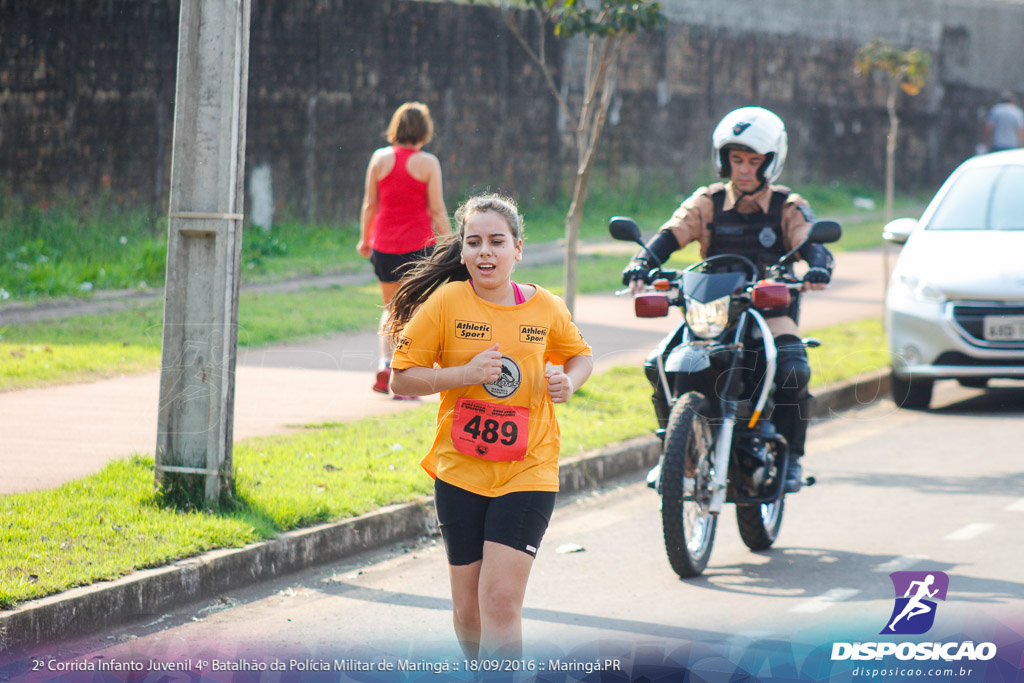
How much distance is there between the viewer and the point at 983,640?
4863 millimetres

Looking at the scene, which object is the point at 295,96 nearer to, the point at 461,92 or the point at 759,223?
the point at 461,92

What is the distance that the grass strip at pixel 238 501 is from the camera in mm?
4934

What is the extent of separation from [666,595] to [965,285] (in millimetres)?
4110

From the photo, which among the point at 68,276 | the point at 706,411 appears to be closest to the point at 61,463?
the point at 706,411

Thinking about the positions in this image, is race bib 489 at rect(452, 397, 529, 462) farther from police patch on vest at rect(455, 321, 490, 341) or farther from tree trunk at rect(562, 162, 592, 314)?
tree trunk at rect(562, 162, 592, 314)

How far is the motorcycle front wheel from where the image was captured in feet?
17.9

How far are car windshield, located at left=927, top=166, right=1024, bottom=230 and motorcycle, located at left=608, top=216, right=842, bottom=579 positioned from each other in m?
3.24

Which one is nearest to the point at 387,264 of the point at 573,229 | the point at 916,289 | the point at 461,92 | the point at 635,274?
the point at 573,229

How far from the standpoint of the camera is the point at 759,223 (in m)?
6.12

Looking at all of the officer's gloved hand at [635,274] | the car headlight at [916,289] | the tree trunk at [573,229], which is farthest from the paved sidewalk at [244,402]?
the officer's gloved hand at [635,274]

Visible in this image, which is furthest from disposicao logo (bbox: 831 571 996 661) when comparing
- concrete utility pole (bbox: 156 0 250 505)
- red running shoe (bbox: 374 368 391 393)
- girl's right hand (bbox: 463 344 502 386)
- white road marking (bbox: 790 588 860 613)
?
red running shoe (bbox: 374 368 391 393)

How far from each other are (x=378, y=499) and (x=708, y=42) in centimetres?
1851

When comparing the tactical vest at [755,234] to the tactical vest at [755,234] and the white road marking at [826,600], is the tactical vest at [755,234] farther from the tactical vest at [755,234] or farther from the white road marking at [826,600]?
the white road marking at [826,600]

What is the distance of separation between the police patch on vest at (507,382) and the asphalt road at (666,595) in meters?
1.08
